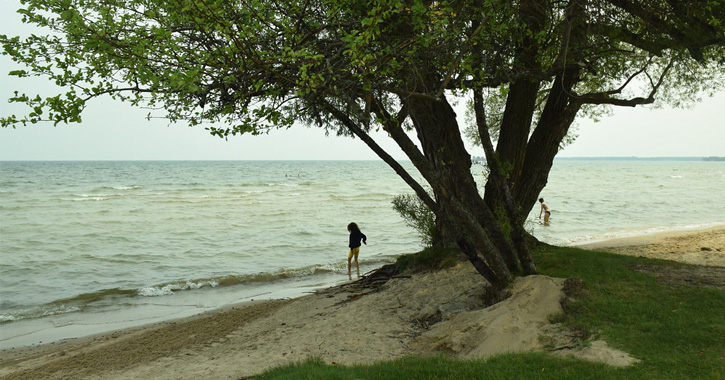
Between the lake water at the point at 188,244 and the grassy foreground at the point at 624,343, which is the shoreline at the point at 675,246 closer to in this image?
the lake water at the point at 188,244

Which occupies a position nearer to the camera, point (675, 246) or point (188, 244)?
point (675, 246)

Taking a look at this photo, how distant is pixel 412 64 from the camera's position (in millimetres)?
7801

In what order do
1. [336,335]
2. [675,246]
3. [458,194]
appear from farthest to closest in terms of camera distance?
1. [675,246]
2. [458,194]
3. [336,335]

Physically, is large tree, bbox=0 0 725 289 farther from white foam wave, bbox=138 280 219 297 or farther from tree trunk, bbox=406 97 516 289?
white foam wave, bbox=138 280 219 297

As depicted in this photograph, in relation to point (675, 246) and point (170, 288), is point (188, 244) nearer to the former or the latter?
point (170, 288)

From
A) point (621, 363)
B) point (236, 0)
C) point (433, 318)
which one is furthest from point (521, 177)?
point (236, 0)

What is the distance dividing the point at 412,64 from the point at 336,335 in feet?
15.4

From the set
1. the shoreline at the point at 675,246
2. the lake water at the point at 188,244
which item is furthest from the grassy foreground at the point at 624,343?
the shoreline at the point at 675,246

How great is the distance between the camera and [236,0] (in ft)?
22.1

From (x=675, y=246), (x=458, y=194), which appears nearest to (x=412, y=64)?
(x=458, y=194)

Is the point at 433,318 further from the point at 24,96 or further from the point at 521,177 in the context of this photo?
the point at 24,96

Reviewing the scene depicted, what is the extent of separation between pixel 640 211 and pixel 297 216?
22.6m

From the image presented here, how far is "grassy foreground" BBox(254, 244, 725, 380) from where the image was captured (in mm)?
5980

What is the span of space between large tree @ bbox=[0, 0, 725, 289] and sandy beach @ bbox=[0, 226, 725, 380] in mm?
1072
